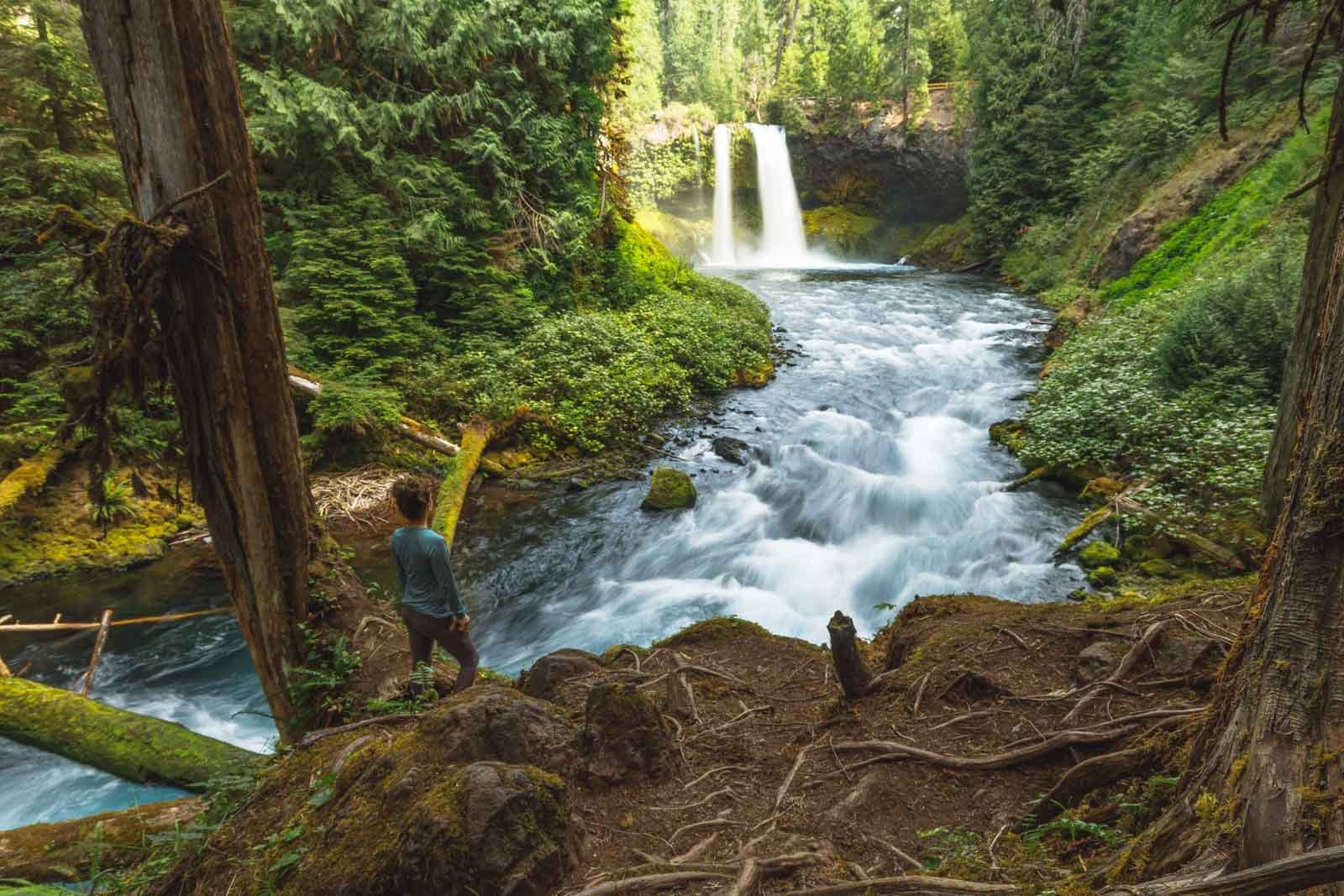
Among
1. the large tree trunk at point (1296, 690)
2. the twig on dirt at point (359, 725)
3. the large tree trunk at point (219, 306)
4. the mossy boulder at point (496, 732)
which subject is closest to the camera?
the large tree trunk at point (1296, 690)

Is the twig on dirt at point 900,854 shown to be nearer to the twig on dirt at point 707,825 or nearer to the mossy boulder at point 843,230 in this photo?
the twig on dirt at point 707,825

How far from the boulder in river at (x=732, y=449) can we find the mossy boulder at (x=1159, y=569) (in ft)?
19.5

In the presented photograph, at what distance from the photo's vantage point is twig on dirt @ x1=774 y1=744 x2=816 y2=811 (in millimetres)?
2822

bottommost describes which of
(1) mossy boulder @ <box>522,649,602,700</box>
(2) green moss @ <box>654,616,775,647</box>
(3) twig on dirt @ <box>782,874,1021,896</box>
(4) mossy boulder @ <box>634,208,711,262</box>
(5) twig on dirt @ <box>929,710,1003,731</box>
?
(2) green moss @ <box>654,616,775,647</box>

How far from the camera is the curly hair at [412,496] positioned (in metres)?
4.38

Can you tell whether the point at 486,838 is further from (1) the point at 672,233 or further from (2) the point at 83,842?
(1) the point at 672,233

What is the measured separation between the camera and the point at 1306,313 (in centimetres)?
446

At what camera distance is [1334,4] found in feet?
6.85

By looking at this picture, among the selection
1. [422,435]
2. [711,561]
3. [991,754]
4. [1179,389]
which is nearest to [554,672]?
[991,754]

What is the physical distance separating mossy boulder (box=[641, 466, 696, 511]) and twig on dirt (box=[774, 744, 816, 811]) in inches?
262

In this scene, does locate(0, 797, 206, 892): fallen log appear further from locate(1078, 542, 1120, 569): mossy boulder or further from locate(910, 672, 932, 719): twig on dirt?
locate(1078, 542, 1120, 569): mossy boulder

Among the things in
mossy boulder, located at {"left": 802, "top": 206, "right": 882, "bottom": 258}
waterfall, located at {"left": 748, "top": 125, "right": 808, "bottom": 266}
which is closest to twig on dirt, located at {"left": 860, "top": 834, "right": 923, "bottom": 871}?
waterfall, located at {"left": 748, "top": 125, "right": 808, "bottom": 266}

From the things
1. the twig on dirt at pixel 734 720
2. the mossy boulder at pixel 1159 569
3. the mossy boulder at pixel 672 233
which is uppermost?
the mossy boulder at pixel 672 233

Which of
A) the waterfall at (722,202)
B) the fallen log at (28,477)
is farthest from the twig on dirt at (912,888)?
the waterfall at (722,202)
